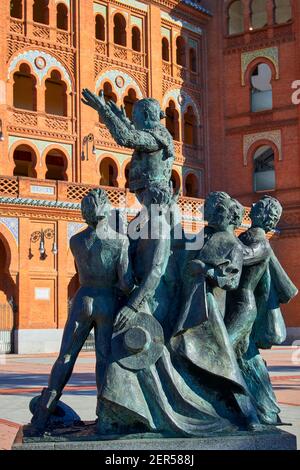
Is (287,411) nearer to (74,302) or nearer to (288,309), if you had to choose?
(74,302)

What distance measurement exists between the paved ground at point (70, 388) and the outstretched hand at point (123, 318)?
220 cm

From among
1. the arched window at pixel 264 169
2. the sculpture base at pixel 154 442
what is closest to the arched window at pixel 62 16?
the arched window at pixel 264 169

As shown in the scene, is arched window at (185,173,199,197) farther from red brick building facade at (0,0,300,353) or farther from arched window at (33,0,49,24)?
arched window at (33,0,49,24)

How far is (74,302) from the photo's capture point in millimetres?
6742

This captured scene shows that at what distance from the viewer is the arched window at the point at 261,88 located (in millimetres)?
36656

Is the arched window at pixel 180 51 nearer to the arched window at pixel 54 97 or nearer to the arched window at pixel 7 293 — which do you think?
the arched window at pixel 54 97

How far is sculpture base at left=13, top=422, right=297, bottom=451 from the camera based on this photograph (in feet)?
20.1

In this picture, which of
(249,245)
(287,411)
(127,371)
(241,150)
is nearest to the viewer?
(127,371)

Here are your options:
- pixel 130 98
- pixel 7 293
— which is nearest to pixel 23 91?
pixel 130 98

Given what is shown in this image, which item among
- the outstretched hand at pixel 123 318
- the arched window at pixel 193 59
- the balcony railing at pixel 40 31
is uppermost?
the arched window at pixel 193 59

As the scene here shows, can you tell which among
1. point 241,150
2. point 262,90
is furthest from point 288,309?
point 262,90

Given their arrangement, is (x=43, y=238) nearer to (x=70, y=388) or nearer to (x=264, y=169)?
(x=70, y=388)

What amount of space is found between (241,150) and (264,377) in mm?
30401

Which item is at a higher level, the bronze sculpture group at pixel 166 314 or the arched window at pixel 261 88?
the arched window at pixel 261 88
